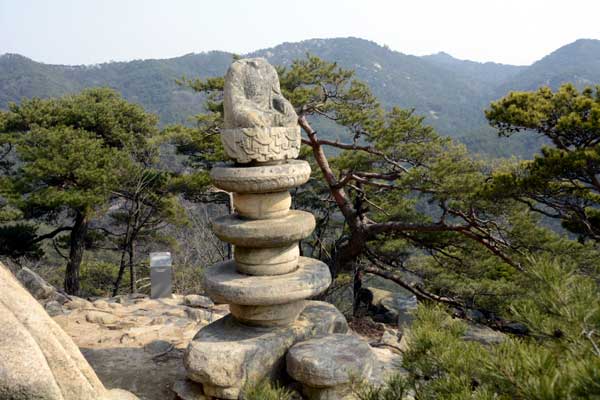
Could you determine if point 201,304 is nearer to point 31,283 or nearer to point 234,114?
point 31,283

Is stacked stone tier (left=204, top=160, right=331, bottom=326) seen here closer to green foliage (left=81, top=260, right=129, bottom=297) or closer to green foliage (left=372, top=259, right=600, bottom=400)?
green foliage (left=372, top=259, right=600, bottom=400)

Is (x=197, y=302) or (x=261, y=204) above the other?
(x=261, y=204)

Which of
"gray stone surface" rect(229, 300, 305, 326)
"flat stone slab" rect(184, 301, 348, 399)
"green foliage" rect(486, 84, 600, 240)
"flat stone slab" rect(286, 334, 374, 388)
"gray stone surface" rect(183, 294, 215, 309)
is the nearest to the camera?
"flat stone slab" rect(286, 334, 374, 388)

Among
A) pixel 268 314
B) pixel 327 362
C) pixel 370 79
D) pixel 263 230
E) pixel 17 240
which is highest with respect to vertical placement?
pixel 370 79

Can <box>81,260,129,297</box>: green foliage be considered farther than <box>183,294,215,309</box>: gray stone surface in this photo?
Yes

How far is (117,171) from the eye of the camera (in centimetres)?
1198

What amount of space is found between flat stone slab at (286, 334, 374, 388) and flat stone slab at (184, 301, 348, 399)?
0.20 metres

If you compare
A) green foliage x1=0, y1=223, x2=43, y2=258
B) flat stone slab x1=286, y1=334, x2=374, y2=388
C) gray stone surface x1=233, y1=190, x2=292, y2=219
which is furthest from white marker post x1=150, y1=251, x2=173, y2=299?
green foliage x1=0, y1=223, x2=43, y2=258

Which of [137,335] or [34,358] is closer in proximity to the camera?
[34,358]

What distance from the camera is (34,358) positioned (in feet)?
10.2

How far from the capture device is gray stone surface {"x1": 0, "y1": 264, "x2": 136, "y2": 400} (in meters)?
2.96

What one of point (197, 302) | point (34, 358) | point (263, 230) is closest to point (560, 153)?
point (263, 230)

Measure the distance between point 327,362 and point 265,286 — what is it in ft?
3.24

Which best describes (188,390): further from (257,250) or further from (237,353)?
(257,250)
